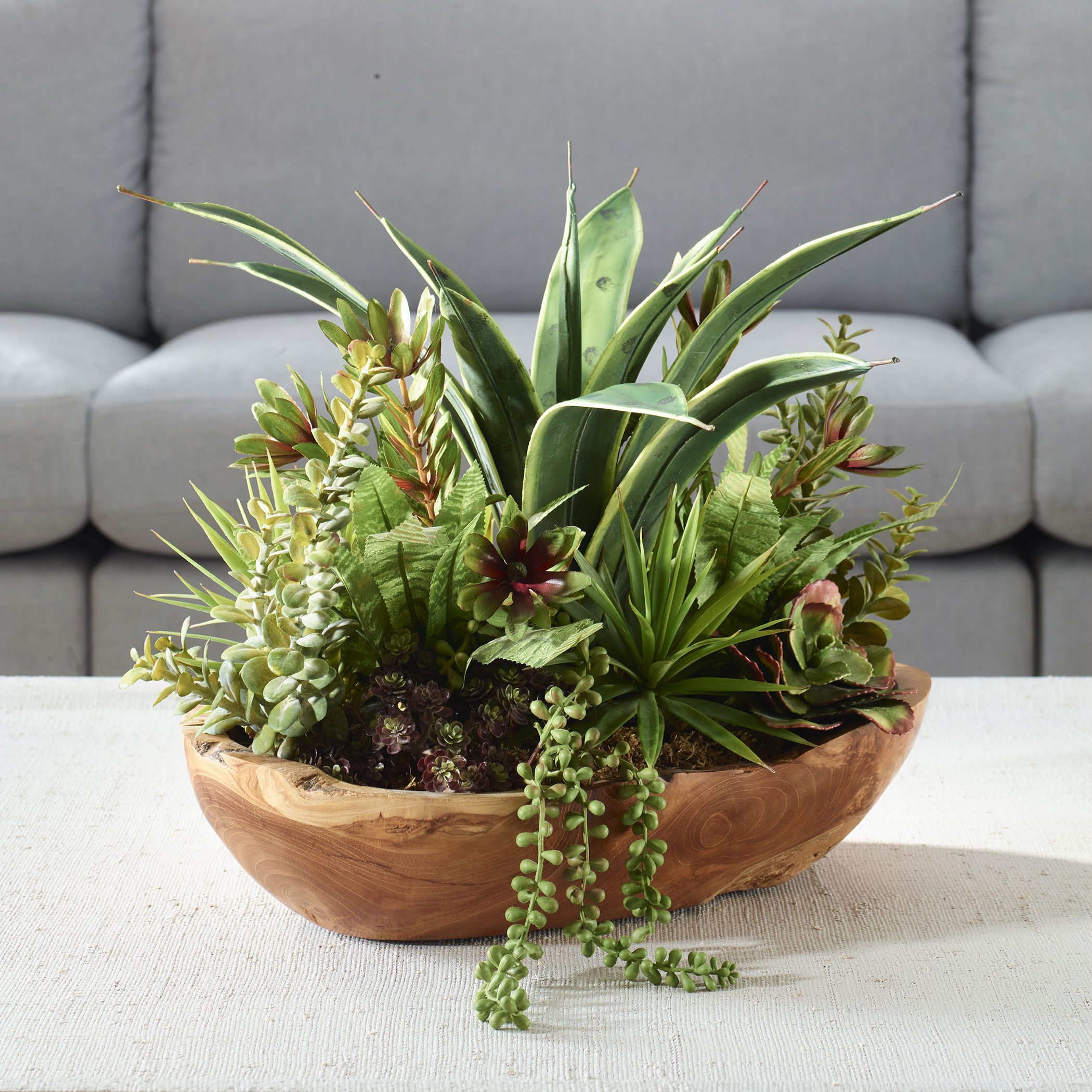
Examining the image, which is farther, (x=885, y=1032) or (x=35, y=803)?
(x=35, y=803)

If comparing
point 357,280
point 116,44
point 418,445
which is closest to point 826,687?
point 418,445

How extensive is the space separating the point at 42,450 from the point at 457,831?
1.36m

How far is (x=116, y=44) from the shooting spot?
6.73 ft

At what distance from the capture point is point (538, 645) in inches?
19.4

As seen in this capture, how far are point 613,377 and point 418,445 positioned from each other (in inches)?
4.4

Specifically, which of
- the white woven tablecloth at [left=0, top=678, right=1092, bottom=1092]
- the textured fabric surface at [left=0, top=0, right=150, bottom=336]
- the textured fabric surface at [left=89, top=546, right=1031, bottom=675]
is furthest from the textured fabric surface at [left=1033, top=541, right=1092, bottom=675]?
the textured fabric surface at [left=0, top=0, right=150, bottom=336]

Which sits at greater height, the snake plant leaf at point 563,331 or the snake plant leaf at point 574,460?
the snake plant leaf at point 563,331

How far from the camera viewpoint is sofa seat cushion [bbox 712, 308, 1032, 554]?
1579 millimetres

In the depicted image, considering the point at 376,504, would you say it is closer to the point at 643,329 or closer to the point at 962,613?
the point at 643,329

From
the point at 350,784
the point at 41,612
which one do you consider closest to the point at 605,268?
the point at 350,784

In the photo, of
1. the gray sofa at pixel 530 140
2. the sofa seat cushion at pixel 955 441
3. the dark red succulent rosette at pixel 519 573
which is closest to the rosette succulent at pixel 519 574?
the dark red succulent rosette at pixel 519 573

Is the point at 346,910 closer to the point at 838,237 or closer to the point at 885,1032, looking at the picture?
the point at 885,1032

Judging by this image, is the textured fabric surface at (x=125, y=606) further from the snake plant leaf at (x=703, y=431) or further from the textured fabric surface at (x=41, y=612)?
the snake plant leaf at (x=703, y=431)

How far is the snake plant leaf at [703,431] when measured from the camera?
459 millimetres
